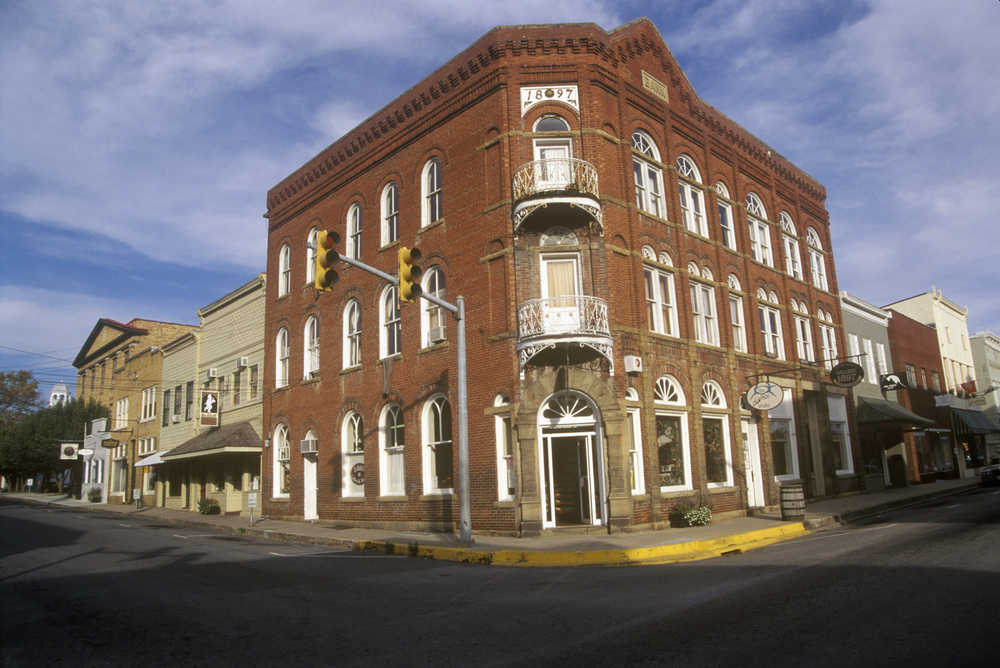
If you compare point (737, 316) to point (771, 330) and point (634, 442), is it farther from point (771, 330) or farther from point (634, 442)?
point (634, 442)

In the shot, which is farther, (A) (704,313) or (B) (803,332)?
(B) (803,332)

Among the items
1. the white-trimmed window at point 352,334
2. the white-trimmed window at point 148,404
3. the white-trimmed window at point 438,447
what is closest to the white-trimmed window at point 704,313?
the white-trimmed window at point 438,447

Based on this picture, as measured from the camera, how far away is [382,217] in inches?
882

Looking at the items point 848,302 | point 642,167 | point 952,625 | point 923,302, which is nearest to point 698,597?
point 952,625

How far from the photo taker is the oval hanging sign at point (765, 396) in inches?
790

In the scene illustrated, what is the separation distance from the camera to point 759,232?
85.2 ft

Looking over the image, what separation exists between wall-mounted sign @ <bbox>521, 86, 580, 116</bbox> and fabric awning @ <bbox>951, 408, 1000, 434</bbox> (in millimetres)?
33231

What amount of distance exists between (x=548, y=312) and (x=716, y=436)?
766 centimetres

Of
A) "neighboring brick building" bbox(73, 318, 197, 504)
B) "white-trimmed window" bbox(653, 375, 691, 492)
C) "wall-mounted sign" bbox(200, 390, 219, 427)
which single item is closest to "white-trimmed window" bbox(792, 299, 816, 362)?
"white-trimmed window" bbox(653, 375, 691, 492)

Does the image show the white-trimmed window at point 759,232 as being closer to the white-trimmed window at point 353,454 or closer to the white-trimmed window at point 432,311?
the white-trimmed window at point 432,311

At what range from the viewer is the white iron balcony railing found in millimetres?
17312

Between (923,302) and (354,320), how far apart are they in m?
35.6

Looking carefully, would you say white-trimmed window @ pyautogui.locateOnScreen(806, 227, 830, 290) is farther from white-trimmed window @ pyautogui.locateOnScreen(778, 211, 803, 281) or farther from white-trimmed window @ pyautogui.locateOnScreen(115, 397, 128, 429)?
white-trimmed window @ pyautogui.locateOnScreen(115, 397, 128, 429)

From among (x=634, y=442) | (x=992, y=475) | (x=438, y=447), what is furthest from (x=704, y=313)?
Answer: (x=992, y=475)
